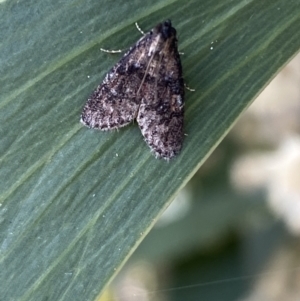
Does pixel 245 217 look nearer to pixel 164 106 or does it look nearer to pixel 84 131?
pixel 164 106

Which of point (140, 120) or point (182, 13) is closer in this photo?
point (182, 13)

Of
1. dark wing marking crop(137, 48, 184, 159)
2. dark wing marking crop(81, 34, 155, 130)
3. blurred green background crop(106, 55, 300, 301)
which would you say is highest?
dark wing marking crop(81, 34, 155, 130)

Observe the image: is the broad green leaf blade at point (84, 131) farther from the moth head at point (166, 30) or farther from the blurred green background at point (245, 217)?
the blurred green background at point (245, 217)

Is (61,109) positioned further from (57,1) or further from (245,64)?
(245,64)

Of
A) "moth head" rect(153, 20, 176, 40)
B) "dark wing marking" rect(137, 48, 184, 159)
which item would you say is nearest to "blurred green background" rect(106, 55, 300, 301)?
"dark wing marking" rect(137, 48, 184, 159)

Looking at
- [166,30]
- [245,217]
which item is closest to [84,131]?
[166,30]

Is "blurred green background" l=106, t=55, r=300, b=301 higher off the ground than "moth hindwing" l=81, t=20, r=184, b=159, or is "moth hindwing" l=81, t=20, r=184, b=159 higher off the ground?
"moth hindwing" l=81, t=20, r=184, b=159

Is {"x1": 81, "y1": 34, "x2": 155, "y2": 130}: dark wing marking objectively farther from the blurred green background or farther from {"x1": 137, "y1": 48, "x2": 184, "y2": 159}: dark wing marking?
the blurred green background

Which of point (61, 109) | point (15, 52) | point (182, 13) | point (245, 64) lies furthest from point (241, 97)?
point (15, 52)
